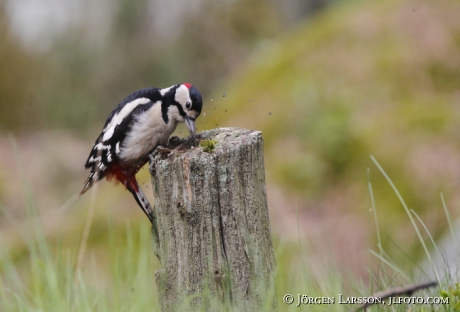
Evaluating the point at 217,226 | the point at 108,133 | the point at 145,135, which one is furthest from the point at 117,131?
the point at 217,226

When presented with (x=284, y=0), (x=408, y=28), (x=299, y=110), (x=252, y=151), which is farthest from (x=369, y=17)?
(x=284, y=0)

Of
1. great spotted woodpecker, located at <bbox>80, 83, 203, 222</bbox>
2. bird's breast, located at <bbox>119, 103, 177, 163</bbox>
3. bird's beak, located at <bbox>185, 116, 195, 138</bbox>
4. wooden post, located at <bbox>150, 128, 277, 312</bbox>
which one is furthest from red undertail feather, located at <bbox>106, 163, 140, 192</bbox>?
wooden post, located at <bbox>150, 128, 277, 312</bbox>

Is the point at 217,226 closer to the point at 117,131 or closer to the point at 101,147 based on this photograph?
the point at 117,131

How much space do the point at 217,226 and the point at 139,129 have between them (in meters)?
1.36

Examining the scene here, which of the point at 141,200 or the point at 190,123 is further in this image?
the point at 141,200

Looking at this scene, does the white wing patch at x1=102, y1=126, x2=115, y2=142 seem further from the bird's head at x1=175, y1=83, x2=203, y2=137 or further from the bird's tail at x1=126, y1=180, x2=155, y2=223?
the bird's head at x1=175, y1=83, x2=203, y2=137

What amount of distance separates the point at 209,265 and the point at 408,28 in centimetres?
532

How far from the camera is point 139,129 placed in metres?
3.52

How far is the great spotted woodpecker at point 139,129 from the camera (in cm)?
346

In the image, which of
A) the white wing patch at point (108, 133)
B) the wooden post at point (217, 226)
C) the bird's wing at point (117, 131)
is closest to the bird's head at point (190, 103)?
the bird's wing at point (117, 131)

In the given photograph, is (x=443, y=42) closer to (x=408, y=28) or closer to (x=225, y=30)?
(x=408, y=28)

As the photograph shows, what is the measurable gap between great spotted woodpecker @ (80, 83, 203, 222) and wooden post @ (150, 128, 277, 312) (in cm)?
101

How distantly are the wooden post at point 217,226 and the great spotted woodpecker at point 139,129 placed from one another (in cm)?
101

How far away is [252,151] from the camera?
93.7 inches
